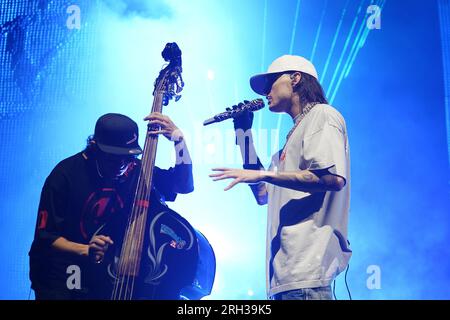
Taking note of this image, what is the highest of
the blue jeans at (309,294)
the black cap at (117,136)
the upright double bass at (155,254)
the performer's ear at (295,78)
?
the performer's ear at (295,78)

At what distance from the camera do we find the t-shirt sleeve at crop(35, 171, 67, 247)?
2.53 metres

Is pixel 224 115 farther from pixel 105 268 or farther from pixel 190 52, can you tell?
pixel 105 268

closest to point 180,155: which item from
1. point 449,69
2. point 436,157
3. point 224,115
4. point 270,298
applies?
point 224,115

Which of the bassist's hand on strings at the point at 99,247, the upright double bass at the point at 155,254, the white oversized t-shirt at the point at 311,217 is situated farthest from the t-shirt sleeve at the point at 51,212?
the white oversized t-shirt at the point at 311,217

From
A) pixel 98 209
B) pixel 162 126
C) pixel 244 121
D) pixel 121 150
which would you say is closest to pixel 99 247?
pixel 98 209

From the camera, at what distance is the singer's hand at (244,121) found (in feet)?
8.69

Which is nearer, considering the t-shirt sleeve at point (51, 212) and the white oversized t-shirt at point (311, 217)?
the white oversized t-shirt at point (311, 217)

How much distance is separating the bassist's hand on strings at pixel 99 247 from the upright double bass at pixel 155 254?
0.16ft

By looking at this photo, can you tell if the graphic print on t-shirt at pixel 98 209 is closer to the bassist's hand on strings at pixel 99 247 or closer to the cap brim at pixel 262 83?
the bassist's hand on strings at pixel 99 247

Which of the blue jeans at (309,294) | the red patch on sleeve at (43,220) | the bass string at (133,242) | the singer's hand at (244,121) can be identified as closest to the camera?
the blue jeans at (309,294)

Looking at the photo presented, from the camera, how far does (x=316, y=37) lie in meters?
3.03

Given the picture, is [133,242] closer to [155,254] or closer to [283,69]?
[155,254]

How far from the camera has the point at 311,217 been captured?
229cm

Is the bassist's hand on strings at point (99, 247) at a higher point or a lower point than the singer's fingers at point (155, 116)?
lower
